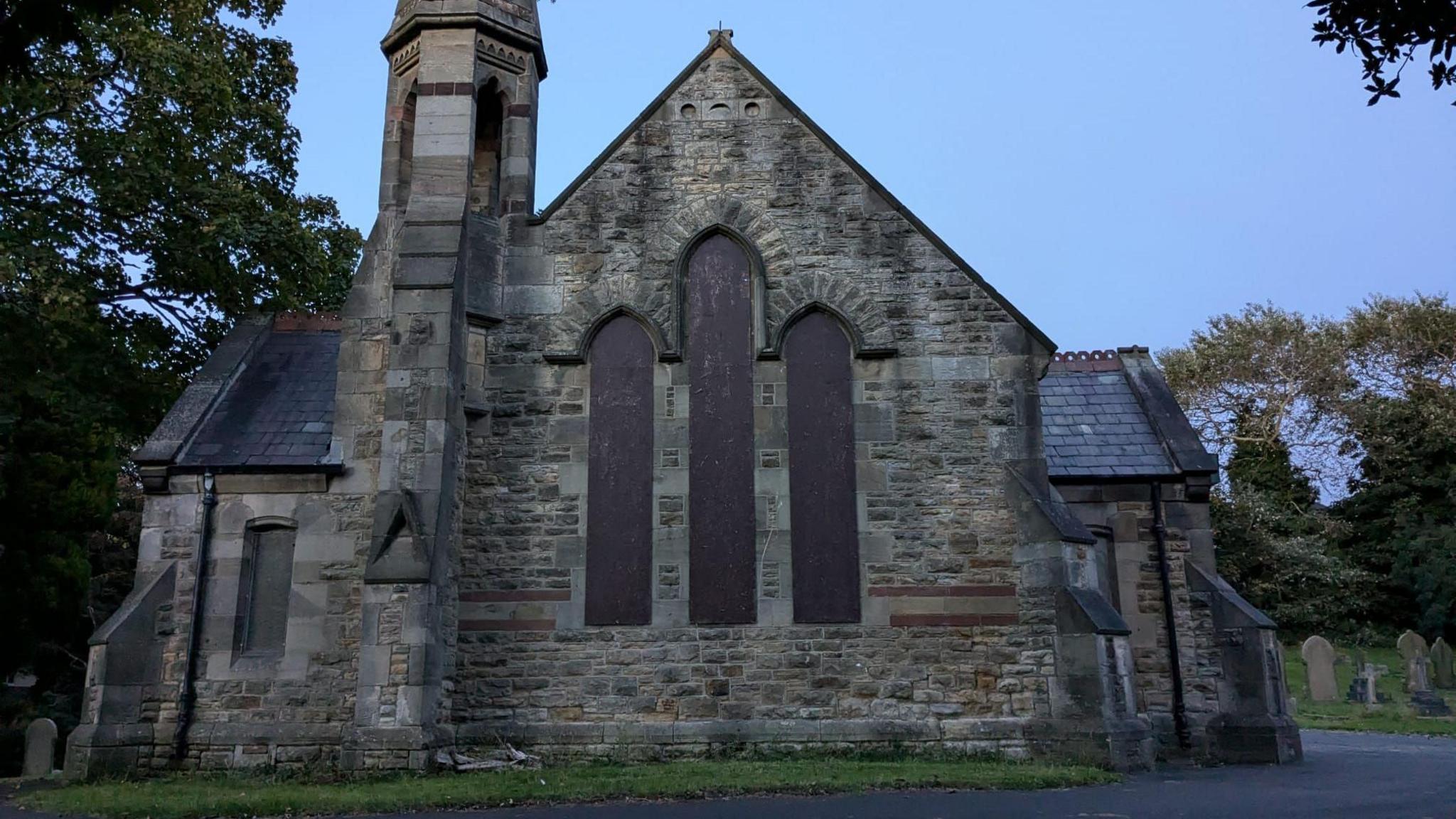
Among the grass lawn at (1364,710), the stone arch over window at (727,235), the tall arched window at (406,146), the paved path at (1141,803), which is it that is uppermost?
the tall arched window at (406,146)

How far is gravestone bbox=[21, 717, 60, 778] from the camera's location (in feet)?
55.2

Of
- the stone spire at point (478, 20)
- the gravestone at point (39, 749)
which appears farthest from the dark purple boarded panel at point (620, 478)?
the gravestone at point (39, 749)

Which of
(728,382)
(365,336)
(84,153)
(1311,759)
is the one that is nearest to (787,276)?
(728,382)

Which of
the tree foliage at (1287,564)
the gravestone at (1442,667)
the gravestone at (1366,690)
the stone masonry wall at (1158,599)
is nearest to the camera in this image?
the stone masonry wall at (1158,599)

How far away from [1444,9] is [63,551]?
22.1m

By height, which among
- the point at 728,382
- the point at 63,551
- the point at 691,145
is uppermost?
the point at 691,145

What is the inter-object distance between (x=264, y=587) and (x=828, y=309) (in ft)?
27.7

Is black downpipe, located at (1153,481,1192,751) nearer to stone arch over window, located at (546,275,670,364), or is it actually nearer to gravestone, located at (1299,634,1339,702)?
stone arch over window, located at (546,275,670,364)

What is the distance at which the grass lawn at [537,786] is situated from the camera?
34.9 ft

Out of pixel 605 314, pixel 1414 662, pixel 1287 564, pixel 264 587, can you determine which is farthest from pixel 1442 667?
pixel 264 587

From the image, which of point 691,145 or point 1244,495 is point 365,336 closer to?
point 691,145

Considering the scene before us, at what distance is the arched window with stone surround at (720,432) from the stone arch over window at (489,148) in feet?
10.5

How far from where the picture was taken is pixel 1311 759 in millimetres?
15688

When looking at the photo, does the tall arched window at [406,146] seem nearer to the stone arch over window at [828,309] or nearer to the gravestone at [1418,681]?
the stone arch over window at [828,309]
